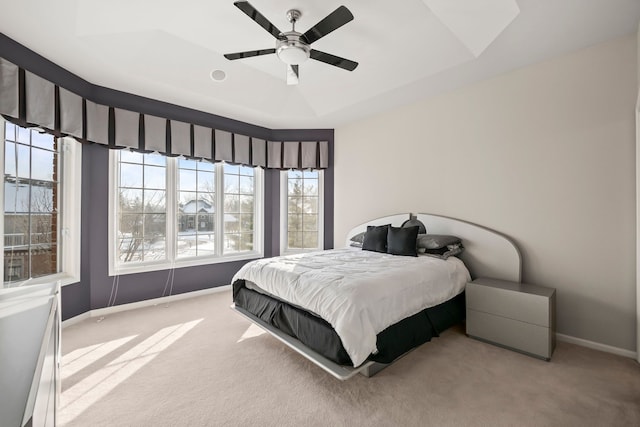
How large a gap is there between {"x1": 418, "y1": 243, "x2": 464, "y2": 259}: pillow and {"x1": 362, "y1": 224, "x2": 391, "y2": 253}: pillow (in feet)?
1.64

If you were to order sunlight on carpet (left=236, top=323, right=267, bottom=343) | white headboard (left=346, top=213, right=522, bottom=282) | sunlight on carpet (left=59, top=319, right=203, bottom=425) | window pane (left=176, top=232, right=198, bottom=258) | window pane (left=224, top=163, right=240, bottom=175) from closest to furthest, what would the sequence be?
sunlight on carpet (left=59, top=319, right=203, bottom=425) < sunlight on carpet (left=236, top=323, right=267, bottom=343) < white headboard (left=346, top=213, right=522, bottom=282) < window pane (left=176, top=232, right=198, bottom=258) < window pane (left=224, top=163, right=240, bottom=175)

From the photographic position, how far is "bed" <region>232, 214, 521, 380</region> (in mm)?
1971

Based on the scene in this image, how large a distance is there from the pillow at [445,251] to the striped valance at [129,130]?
2359mm

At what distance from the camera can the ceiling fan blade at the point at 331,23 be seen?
6.62ft

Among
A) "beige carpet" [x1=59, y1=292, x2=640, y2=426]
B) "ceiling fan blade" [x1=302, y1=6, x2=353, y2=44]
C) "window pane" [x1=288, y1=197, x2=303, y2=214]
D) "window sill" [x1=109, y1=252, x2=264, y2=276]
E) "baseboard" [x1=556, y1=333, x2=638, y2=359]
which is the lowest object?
"beige carpet" [x1=59, y1=292, x2=640, y2=426]

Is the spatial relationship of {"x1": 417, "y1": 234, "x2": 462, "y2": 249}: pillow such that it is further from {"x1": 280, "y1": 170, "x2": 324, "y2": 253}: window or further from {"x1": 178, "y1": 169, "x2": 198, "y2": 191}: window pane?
{"x1": 178, "y1": 169, "x2": 198, "y2": 191}: window pane

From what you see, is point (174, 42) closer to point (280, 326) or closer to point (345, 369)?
point (280, 326)

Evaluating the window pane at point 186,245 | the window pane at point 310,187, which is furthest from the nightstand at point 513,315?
the window pane at point 186,245

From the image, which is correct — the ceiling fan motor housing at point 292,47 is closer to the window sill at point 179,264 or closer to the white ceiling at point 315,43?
the white ceiling at point 315,43

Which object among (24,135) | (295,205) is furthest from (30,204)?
(295,205)

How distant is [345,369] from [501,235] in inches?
90.7

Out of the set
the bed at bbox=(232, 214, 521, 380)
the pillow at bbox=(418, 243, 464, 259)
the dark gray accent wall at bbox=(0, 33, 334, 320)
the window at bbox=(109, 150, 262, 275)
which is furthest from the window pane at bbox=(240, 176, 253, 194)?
the pillow at bbox=(418, 243, 464, 259)

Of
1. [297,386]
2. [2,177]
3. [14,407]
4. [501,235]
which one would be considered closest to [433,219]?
[501,235]

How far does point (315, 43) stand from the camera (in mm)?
3039
